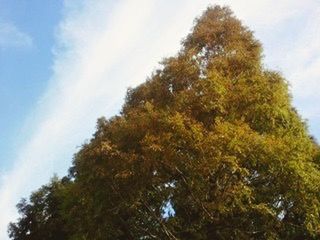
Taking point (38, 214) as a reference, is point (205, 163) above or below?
below

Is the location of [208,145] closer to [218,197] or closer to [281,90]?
[218,197]

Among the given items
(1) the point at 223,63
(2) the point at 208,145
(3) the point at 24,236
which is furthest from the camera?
(3) the point at 24,236

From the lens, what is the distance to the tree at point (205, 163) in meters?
A: 14.4

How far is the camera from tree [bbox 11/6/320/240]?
14406mm

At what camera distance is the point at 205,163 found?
46.1 feet

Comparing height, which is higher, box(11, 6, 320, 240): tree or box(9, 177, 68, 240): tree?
box(9, 177, 68, 240): tree

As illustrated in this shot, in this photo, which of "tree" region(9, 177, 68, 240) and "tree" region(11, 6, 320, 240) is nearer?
"tree" region(11, 6, 320, 240)

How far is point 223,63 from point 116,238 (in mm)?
7336

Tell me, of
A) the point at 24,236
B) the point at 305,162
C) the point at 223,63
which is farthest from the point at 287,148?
the point at 24,236

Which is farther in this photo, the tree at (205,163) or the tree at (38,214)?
the tree at (38,214)

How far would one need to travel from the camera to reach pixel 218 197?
48.0 feet

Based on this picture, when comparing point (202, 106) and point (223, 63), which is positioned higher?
point (223, 63)

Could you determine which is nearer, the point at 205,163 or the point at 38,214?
the point at 205,163

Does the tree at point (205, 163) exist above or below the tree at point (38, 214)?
below
